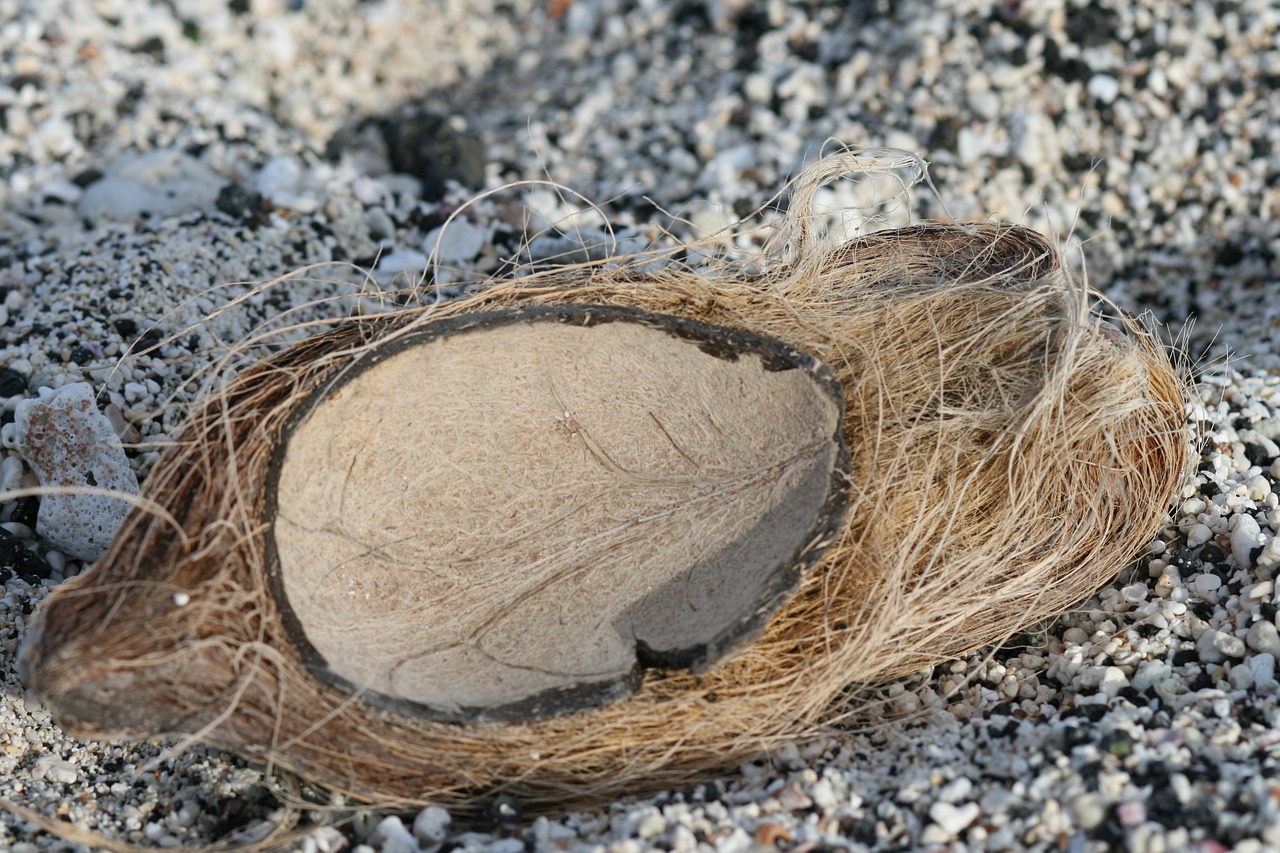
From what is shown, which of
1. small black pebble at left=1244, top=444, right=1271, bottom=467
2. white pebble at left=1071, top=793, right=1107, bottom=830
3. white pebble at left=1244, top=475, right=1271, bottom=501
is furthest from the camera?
small black pebble at left=1244, top=444, right=1271, bottom=467

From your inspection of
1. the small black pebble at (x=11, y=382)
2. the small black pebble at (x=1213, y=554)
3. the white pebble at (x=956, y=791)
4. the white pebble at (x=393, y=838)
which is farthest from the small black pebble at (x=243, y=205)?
the small black pebble at (x=1213, y=554)

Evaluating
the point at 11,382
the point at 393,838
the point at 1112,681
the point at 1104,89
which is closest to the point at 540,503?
the point at 393,838

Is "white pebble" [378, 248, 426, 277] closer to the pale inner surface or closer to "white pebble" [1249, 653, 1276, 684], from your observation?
the pale inner surface

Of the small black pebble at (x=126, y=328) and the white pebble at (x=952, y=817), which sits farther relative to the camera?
the small black pebble at (x=126, y=328)

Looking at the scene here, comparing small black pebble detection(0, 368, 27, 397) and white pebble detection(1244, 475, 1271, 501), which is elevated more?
small black pebble detection(0, 368, 27, 397)

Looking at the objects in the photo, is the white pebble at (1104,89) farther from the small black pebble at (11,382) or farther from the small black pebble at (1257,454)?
the small black pebble at (11,382)

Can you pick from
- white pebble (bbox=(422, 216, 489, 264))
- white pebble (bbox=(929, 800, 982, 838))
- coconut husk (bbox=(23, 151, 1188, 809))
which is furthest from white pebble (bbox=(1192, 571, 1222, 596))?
white pebble (bbox=(422, 216, 489, 264))
